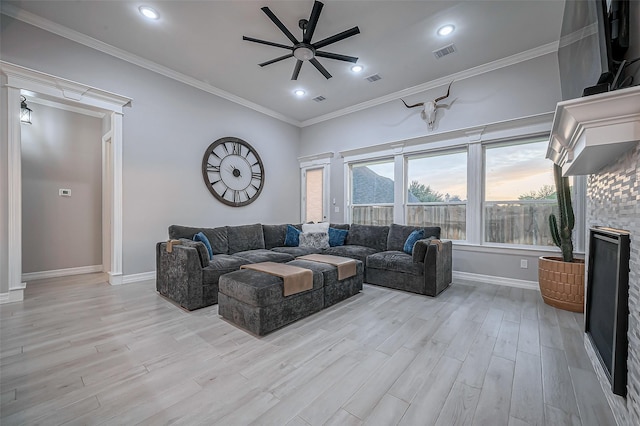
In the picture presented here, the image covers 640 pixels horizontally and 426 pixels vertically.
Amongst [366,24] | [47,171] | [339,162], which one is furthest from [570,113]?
[47,171]

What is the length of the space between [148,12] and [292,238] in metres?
3.67

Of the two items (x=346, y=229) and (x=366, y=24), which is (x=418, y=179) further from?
(x=366, y=24)

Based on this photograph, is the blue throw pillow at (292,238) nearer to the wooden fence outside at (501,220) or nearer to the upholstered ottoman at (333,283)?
the upholstered ottoman at (333,283)

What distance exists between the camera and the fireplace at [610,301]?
4.21ft

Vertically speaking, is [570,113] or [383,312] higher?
[570,113]

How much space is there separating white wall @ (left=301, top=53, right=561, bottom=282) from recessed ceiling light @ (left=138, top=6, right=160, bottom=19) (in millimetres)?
3673

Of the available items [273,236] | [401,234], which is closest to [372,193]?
[401,234]

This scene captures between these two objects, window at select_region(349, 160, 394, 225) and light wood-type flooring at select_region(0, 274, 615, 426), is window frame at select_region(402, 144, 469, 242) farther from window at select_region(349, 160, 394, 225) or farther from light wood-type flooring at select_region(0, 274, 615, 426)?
light wood-type flooring at select_region(0, 274, 615, 426)

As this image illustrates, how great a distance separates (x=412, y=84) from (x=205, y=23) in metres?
3.32

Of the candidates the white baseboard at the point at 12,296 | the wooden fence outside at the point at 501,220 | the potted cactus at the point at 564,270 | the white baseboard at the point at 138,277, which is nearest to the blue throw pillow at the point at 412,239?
the wooden fence outside at the point at 501,220

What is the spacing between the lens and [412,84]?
447cm

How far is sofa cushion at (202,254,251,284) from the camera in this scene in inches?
116

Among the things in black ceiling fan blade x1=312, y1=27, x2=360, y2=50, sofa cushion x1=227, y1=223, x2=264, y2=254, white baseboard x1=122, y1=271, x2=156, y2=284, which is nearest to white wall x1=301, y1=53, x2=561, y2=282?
black ceiling fan blade x1=312, y1=27, x2=360, y2=50

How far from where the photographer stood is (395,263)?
359 cm
